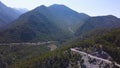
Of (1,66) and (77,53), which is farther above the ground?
(77,53)

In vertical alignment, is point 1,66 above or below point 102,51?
below

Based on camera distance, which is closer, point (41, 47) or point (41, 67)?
point (41, 67)

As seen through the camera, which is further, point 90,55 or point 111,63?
point 90,55

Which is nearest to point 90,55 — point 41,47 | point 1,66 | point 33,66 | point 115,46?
point 115,46

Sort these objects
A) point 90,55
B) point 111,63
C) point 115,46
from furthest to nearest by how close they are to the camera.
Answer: point 115,46, point 90,55, point 111,63

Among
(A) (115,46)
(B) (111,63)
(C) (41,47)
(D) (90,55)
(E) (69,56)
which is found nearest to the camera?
(B) (111,63)

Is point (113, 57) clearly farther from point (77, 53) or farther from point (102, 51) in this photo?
point (77, 53)

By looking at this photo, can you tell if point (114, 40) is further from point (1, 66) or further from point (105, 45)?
point (1, 66)

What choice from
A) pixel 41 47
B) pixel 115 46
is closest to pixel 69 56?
pixel 115 46

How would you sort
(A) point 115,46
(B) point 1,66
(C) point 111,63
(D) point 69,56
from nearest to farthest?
1. (C) point 111,63
2. (D) point 69,56
3. (A) point 115,46
4. (B) point 1,66
